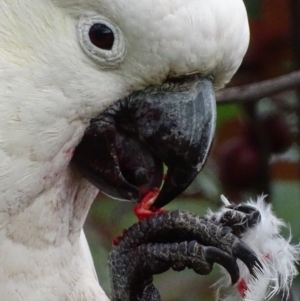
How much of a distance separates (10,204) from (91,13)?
0.34 metres

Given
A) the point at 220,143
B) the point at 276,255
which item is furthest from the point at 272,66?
the point at 276,255

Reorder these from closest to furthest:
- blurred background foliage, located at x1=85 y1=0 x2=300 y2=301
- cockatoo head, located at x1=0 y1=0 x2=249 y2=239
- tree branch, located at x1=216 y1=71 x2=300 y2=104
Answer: cockatoo head, located at x1=0 y1=0 x2=249 y2=239
tree branch, located at x1=216 y1=71 x2=300 y2=104
blurred background foliage, located at x1=85 y1=0 x2=300 y2=301

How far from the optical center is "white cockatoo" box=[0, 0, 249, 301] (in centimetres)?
129

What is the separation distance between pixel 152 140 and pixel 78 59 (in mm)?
179

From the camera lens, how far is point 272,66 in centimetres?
216

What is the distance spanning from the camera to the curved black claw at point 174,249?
142 cm

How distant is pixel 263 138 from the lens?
6.94ft

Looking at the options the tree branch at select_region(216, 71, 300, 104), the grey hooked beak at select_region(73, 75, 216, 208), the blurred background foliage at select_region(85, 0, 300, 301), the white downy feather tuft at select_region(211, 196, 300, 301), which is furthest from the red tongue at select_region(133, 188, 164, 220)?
the blurred background foliage at select_region(85, 0, 300, 301)

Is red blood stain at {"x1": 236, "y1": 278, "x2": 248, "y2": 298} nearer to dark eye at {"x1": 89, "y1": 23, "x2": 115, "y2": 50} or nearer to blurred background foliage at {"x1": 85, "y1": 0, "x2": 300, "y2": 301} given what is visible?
dark eye at {"x1": 89, "y1": 23, "x2": 115, "y2": 50}

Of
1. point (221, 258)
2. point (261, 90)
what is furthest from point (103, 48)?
point (261, 90)

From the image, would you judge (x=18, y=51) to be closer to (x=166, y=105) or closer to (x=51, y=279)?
(x=166, y=105)

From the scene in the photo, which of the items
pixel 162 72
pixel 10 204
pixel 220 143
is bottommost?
pixel 220 143

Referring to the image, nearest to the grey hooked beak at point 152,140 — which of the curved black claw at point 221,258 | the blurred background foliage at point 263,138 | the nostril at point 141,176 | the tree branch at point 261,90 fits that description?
the nostril at point 141,176

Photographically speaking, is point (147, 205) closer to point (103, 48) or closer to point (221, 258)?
point (221, 258)
